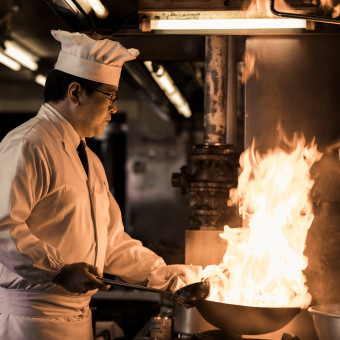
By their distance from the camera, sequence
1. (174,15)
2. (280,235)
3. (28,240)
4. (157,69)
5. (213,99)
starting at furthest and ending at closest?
1. (157,69)
2. (213,99)
3. (280,235)
4. (174,15)
5. (28,240)

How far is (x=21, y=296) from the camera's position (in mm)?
2139

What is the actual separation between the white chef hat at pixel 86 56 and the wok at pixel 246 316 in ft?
3.60

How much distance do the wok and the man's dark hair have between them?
105cm

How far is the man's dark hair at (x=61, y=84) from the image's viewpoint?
7.72 ft

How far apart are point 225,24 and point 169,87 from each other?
3.04 metres

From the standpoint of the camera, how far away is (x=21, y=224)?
77.9 inches

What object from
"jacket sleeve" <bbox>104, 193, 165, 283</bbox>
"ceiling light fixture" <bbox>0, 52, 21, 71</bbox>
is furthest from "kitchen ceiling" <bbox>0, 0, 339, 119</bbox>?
"jacket sleeve" <bbox>104, 193, 165, 283</bbox>

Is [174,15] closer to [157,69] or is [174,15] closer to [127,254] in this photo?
[127,254]

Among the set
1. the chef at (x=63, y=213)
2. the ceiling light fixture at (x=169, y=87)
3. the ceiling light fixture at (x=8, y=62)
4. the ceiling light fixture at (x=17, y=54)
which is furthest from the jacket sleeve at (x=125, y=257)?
the ceiling light fixture at (x=8, y=62)

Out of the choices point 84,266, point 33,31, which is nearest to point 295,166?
point 84,266

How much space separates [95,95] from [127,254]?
2.62ft

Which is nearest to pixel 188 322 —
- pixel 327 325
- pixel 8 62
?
pixel 327 325

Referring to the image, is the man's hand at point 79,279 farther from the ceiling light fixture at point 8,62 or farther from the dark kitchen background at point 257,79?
the ceiling light fixture at point 8,62

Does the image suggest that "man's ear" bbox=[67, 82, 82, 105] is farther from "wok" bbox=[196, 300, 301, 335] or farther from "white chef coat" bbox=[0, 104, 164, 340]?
"wok" bbox=[196, 300, 301, 335]
